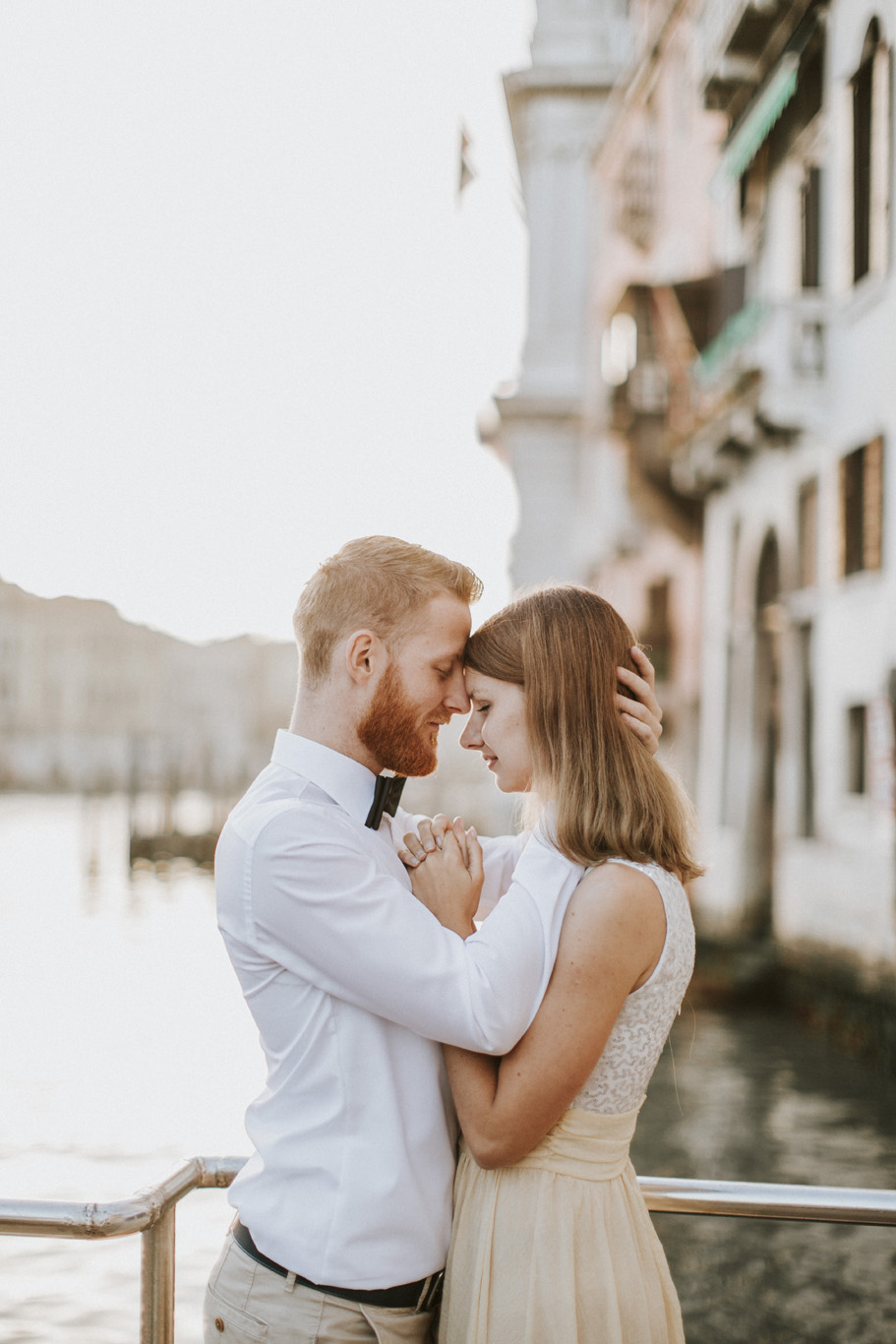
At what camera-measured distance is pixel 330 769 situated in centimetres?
165

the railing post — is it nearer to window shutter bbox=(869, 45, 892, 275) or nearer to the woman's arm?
the woman's arm

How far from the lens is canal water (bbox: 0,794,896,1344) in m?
6.99

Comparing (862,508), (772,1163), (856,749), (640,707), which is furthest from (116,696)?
(640,707)

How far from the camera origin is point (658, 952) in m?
1.56

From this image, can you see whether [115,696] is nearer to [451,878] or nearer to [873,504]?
[873,504]

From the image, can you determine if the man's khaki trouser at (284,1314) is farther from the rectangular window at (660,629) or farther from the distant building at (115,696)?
the distant building at (115,696)

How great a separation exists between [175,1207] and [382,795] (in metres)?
0.60

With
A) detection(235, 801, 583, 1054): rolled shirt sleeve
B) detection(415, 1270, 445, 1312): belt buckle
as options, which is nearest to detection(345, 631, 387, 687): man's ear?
detection(235, 801, 583, 1054): rolled shirt sleeve

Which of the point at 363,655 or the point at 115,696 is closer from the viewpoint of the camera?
the point at 363,655

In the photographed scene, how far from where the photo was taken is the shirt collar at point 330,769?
64.9 inches

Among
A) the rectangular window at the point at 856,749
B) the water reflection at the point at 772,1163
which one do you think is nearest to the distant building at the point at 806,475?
the rectangular window at the point at 856,749

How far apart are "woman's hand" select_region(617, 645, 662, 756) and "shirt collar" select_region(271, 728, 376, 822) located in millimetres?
369

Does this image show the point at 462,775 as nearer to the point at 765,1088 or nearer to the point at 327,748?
the point at 765,1088

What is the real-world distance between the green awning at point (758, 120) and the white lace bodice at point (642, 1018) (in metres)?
11.0
